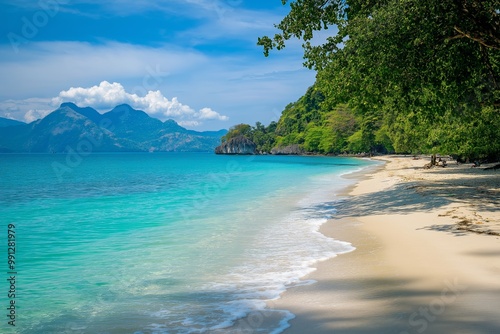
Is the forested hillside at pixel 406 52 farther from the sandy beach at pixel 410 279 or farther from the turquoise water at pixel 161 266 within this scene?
the turquoise water at pixel 161 266

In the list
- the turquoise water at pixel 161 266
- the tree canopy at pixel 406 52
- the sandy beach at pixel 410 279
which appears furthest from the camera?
the tree canopy at pixel 406 52

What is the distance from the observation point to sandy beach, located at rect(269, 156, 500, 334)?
620 centimetres

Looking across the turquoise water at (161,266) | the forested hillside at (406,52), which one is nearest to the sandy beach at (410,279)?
the turquoise water at (161,266)

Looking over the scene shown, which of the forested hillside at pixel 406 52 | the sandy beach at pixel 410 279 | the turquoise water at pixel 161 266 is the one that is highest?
the forested hillside at pixel 406 52

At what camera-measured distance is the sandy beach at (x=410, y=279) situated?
6.20 m

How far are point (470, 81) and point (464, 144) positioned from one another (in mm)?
18948

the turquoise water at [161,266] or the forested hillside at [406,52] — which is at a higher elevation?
the forested hillside at [406,52]

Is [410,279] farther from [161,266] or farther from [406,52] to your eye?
[406,52]

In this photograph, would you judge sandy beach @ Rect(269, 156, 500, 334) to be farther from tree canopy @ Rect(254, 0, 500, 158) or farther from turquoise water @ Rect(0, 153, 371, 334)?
tree canopy @ Rect(254, 0, 500, 158)

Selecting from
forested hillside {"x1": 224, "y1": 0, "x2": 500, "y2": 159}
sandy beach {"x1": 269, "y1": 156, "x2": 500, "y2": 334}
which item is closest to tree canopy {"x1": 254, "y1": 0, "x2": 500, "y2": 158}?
forested hillside {"x1": 224, "y1": 0, "x2": 500, "y2": 159}

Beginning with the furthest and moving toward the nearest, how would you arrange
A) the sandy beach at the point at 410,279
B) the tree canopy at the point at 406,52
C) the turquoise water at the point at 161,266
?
the tree canopy at the point at 406,52 < the turquoise water at the point at 161,266 < the sandy beach at the point at 410,279

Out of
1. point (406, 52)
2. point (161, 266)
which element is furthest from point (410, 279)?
point (406, 52)

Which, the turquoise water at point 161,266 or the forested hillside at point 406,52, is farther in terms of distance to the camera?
the forested hillside at point 406,52

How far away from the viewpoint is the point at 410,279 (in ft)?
27.8
